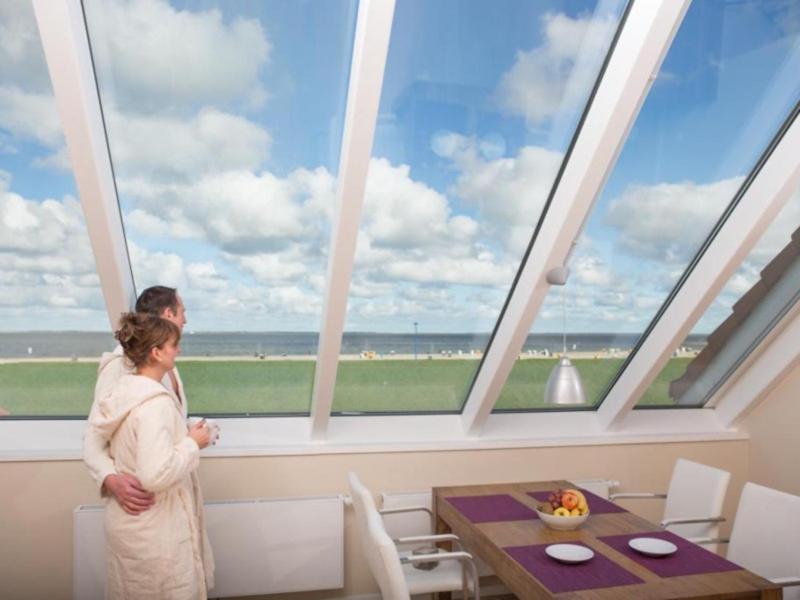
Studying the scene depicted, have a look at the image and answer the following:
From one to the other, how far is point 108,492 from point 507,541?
1.49m

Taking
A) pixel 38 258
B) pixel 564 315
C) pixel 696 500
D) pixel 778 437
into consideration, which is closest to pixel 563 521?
pixel 696 500

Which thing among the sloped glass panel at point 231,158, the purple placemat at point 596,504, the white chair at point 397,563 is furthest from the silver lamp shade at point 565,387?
the sloped glass panel at point 231,158

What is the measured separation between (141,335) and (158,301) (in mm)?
458

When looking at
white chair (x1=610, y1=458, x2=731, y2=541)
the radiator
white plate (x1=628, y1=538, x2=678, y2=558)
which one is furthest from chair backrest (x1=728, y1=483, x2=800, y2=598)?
the radiator

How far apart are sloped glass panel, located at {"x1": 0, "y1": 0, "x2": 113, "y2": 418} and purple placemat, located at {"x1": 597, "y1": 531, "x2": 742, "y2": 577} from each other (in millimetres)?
2555

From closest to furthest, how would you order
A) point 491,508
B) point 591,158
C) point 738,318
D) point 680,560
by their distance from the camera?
point 680,560 → point 591,158 → point 491,508 → point 738,318

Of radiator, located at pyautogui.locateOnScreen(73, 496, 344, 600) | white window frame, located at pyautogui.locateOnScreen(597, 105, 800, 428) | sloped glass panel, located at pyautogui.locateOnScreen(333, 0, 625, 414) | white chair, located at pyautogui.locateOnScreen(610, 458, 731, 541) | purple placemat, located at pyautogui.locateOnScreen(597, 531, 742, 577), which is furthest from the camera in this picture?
radiator, located at pyautogui.locateOnScreen(73, 496, 344, 600)

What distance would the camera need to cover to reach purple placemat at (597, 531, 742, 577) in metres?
2.52

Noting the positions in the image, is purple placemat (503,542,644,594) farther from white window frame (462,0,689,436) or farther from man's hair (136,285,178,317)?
man's hair (136,285,178,317)

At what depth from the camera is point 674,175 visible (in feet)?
11.3

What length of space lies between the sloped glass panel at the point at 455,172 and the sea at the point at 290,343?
1 cm

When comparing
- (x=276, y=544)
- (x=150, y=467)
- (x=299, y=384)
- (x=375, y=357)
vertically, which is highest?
(x=375, y=357)

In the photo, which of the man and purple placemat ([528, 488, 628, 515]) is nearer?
the man

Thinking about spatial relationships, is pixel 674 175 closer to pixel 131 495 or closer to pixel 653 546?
pixel 653 546
